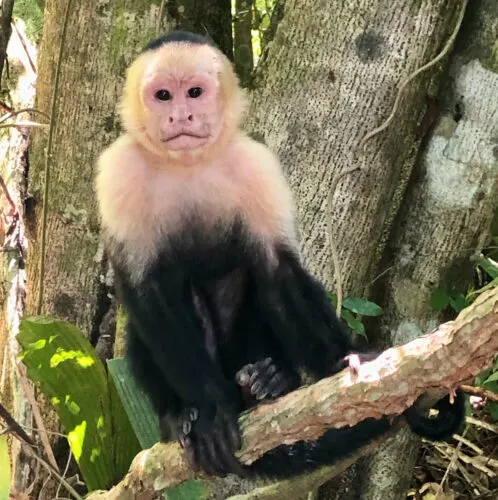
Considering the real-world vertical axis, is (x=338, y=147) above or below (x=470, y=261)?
above

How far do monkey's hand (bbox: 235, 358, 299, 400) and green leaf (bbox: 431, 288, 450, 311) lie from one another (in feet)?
2.98

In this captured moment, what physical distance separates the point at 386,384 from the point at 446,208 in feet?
4.93

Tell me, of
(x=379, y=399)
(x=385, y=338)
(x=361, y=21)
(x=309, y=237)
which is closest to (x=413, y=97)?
(x=361, y=21)

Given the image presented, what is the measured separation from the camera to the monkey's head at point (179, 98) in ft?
6.66

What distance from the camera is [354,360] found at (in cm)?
163

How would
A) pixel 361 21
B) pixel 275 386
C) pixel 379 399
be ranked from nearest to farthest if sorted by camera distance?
pixel 379 399 → pixel 275 386 → pixel 361 21

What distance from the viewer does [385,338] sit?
115 inches

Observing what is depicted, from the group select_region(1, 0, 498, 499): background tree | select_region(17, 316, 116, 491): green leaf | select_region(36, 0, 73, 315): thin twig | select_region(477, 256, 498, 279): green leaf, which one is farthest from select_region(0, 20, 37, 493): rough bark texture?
select_region(477, 256, 498, 279): green leaf

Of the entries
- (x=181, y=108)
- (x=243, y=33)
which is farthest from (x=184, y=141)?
(x=243, y=33)

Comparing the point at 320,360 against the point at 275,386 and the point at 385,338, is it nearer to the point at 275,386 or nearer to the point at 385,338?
the point at 275,386

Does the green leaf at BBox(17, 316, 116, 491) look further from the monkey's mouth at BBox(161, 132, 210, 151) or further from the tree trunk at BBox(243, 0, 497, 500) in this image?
the tree trunk at BBox(243, 0, 497, 500)

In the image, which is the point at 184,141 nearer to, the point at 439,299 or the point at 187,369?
the point at 187,369

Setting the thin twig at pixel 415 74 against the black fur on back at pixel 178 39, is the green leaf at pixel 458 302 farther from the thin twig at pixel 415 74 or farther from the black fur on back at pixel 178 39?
the black fur on back at pixel 178 39

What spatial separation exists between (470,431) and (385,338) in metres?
0.59
